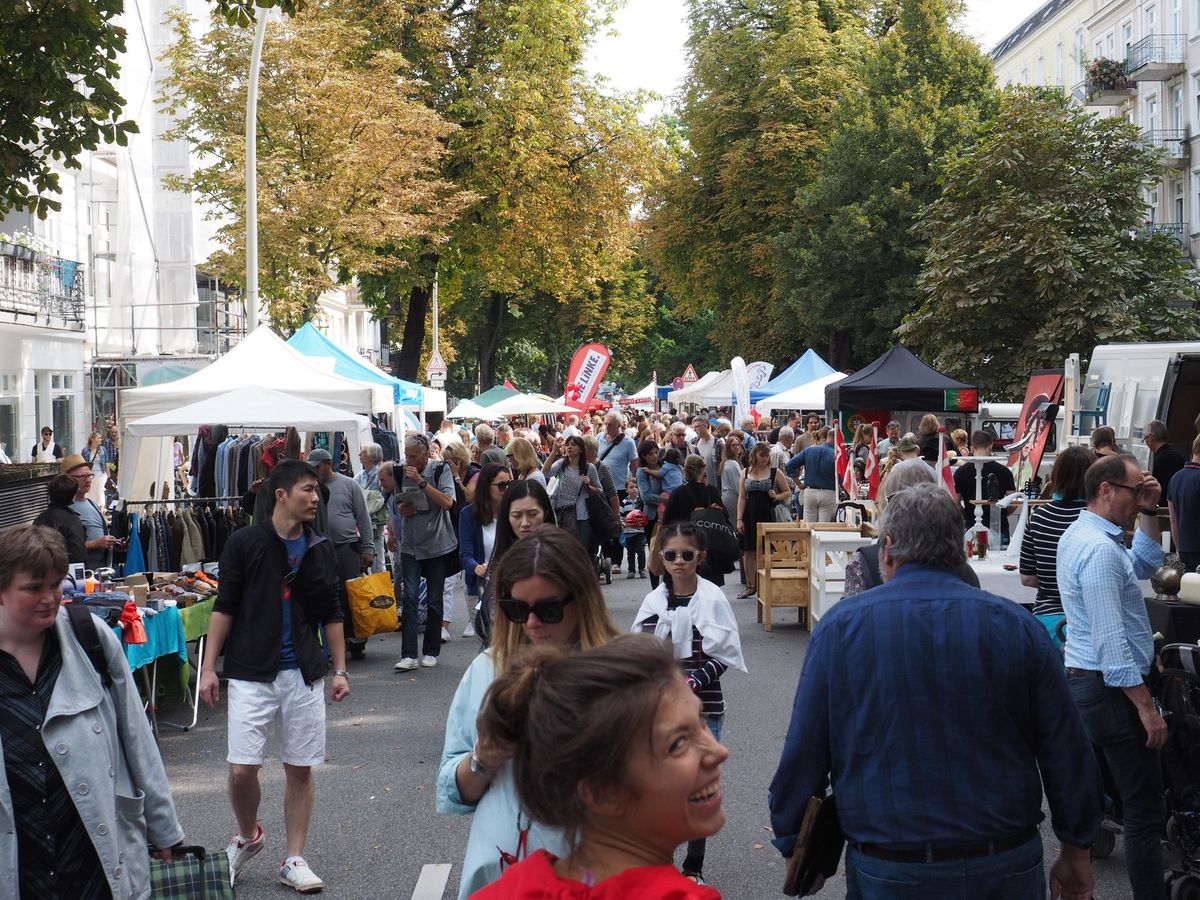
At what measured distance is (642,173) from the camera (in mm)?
34219

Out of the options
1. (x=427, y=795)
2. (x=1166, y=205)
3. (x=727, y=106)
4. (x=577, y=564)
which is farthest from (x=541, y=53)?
(x=577, y=564)

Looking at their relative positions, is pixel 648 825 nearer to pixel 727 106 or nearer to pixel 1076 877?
pixel 1076 877

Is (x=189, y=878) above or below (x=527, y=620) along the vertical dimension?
below

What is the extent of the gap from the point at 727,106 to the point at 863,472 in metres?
25.0

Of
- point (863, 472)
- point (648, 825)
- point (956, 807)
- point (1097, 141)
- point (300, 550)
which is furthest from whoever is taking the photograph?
point (1097, 141)

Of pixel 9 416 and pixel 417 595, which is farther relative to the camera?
pixel 9 416

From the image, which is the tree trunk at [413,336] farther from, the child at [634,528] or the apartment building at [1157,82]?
the apartment building at [1157,82]

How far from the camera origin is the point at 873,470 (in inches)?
720

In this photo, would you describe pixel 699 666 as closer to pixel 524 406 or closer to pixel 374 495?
pixel 374 495

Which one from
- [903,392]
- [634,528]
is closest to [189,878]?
[634,528]

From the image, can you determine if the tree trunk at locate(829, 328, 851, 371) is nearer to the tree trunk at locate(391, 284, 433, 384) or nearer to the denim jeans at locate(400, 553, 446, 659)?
the tree trunk at locate(391, 284, 433, 384)

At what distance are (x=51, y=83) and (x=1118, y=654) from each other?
10088 millimetres

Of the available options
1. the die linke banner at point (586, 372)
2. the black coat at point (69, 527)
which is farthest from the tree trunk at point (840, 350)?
the black coat at point (69, 527)

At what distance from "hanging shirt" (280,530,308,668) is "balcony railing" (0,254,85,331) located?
21.7 metres
